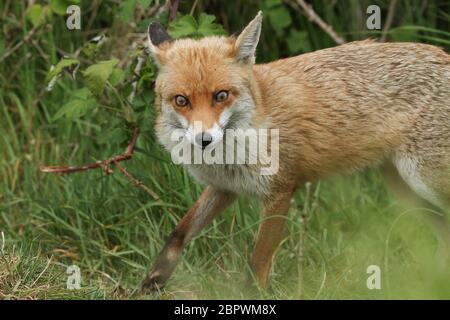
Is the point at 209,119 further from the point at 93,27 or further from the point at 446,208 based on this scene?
the point at 93,27

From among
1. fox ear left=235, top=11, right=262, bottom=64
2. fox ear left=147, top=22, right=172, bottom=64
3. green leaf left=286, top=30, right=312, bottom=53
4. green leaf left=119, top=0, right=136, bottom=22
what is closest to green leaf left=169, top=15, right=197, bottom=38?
fox ear left=147, top=22, right=172, bottom=64

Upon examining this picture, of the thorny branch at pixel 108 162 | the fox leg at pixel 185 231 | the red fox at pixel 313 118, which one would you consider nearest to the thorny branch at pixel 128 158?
the thorny branch at pixel 108 162

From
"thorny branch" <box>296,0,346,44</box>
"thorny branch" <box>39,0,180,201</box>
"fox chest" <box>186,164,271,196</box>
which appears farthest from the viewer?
"thorny branch" <box>296,0,346,44</box>

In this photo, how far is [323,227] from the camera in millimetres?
7191

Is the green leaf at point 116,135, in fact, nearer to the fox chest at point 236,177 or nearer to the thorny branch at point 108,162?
the thorny branch at point 108,162

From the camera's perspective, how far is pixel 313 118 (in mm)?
6176

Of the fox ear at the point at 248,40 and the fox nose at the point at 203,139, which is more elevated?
the fox ear at the point at 248,40

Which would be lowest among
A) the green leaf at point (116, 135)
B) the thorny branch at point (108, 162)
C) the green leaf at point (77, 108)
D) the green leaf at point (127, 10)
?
the thorny branch at point (108, 162)

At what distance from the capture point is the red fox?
19.0ft

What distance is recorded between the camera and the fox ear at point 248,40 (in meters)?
5.71

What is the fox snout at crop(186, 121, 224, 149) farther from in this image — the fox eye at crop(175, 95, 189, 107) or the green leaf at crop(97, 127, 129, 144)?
the green leaf at crop(97, 127, 129, 144)

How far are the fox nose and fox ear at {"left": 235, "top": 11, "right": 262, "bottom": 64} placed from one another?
760 mm

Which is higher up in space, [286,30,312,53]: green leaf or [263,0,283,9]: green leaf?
[263,0,283,9]: green leaf

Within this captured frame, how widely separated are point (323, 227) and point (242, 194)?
4.46ft
